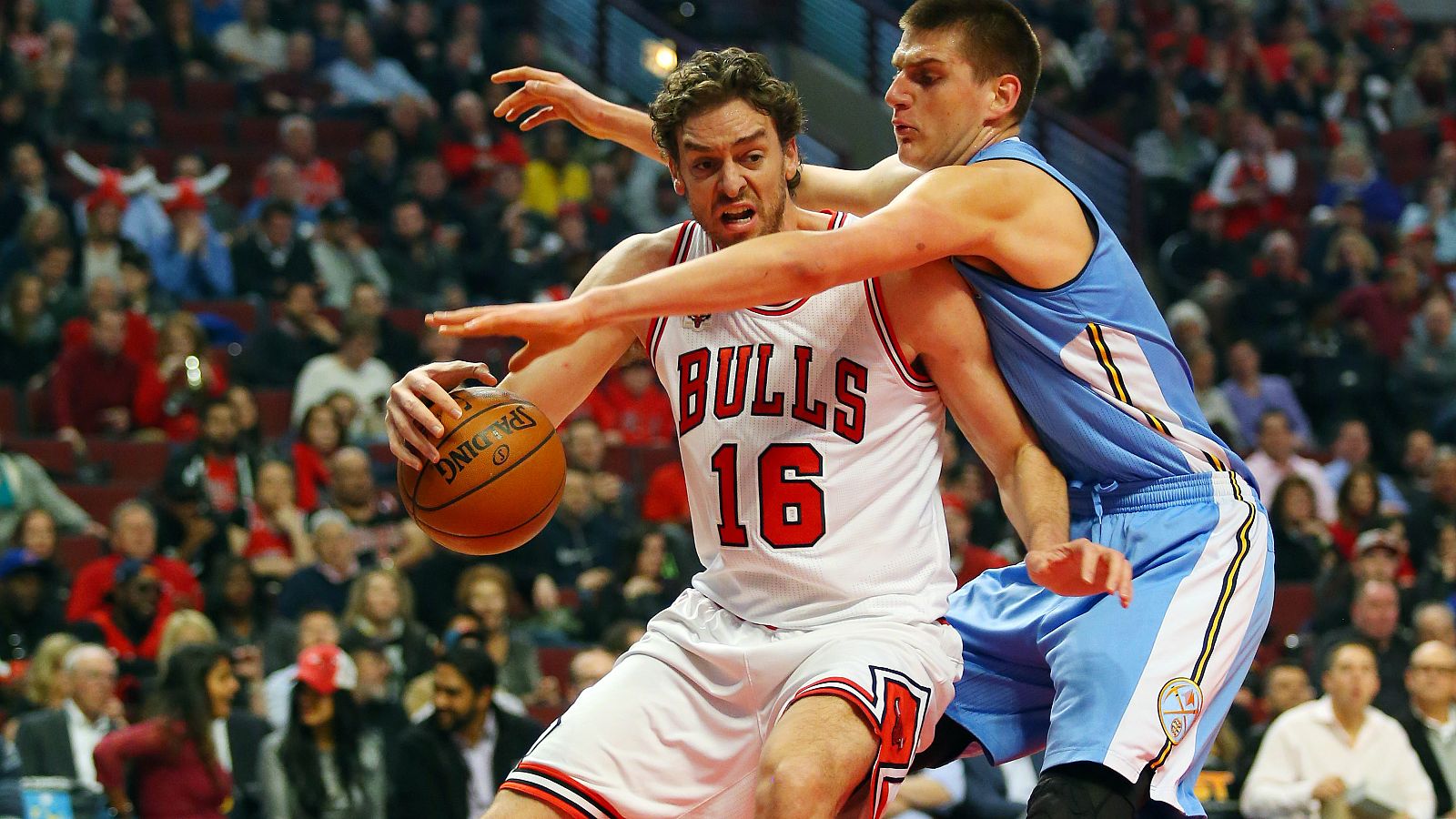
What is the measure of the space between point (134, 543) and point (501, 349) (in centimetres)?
348

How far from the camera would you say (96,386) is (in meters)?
10.4

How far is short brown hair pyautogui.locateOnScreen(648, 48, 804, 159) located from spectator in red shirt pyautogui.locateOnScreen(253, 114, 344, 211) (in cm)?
920

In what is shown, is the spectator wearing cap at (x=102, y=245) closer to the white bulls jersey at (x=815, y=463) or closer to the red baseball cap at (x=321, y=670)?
the red baseball cap at (x=321, y=670)

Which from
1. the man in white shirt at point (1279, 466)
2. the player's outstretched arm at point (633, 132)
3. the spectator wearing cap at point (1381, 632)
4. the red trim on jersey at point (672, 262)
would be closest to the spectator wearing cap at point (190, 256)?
the man in white shirt at point (1279, 466)

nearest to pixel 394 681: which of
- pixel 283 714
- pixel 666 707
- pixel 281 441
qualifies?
pixel 283 714

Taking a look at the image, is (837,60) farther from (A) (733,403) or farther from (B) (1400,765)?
(A) (733,403)

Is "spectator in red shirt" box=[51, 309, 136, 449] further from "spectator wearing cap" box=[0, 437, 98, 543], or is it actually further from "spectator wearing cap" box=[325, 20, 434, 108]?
"spectator wearing cap" box=[325, 20, 434, 108]

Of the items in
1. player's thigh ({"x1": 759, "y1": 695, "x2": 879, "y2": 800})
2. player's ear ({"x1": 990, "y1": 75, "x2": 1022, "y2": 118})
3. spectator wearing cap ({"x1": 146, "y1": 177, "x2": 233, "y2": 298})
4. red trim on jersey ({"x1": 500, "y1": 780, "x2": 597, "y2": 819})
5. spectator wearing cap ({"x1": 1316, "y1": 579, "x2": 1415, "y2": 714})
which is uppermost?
player's ear ({"x1": 990, "y1": 75, "x2": 1022, "y2": 118})

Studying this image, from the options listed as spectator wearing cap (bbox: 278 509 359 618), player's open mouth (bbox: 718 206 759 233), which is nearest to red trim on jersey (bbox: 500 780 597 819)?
player's open mouth (bbox: 718 206 759 233)

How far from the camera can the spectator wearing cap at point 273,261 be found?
11.8 m

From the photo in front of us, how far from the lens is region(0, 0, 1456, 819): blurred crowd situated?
7.78 meters

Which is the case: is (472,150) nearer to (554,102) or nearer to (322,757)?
(322,757)

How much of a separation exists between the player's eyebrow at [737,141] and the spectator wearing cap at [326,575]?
5.59m

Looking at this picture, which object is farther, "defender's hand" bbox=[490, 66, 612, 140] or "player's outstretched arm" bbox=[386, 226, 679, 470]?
"defender's hand" bbox=[490, 66, 612, 140]
